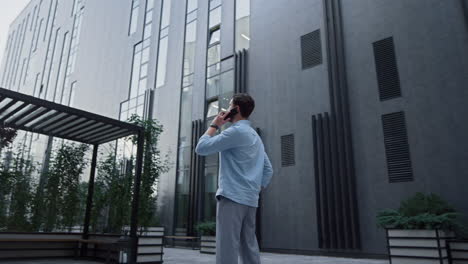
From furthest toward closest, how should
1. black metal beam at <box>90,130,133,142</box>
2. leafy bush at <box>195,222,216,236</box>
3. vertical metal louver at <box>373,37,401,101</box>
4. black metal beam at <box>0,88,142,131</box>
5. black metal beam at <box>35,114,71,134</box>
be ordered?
leafy bush at <box>195,222,216,236</box>
vertical metal louver at <box>373,37,401,101</box>
black metal beam at <box>90,130,133,142</box>
black metal beam at <box>35,114,71,134</box>
black metal beam at <box>0,88,142,131</box>

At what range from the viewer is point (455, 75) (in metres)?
6.93

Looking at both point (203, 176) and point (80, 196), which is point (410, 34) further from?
point (80, 196)

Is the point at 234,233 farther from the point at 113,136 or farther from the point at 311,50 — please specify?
the point at 311,50

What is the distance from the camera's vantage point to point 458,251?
513 centimetres

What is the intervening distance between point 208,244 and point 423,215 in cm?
547

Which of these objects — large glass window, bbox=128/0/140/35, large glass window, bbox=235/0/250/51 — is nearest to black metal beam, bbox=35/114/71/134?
large glass window, bbox=235/0/250/51

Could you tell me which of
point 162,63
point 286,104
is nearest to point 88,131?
point 286,104

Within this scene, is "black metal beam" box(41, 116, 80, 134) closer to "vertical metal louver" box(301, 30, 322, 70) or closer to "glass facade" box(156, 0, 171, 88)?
"vertical metal louver" box(301, 30, 322, 70)

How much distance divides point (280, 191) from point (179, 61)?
7458mm

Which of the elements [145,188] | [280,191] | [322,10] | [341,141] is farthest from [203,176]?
[322,10]

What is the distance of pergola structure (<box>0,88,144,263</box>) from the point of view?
5016 mm

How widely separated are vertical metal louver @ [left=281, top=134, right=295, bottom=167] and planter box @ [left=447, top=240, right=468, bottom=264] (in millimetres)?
4295

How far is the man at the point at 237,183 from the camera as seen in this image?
1.56 m

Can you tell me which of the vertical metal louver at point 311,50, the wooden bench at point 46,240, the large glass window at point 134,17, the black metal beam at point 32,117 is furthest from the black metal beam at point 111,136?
the large glass window at point 134,17
